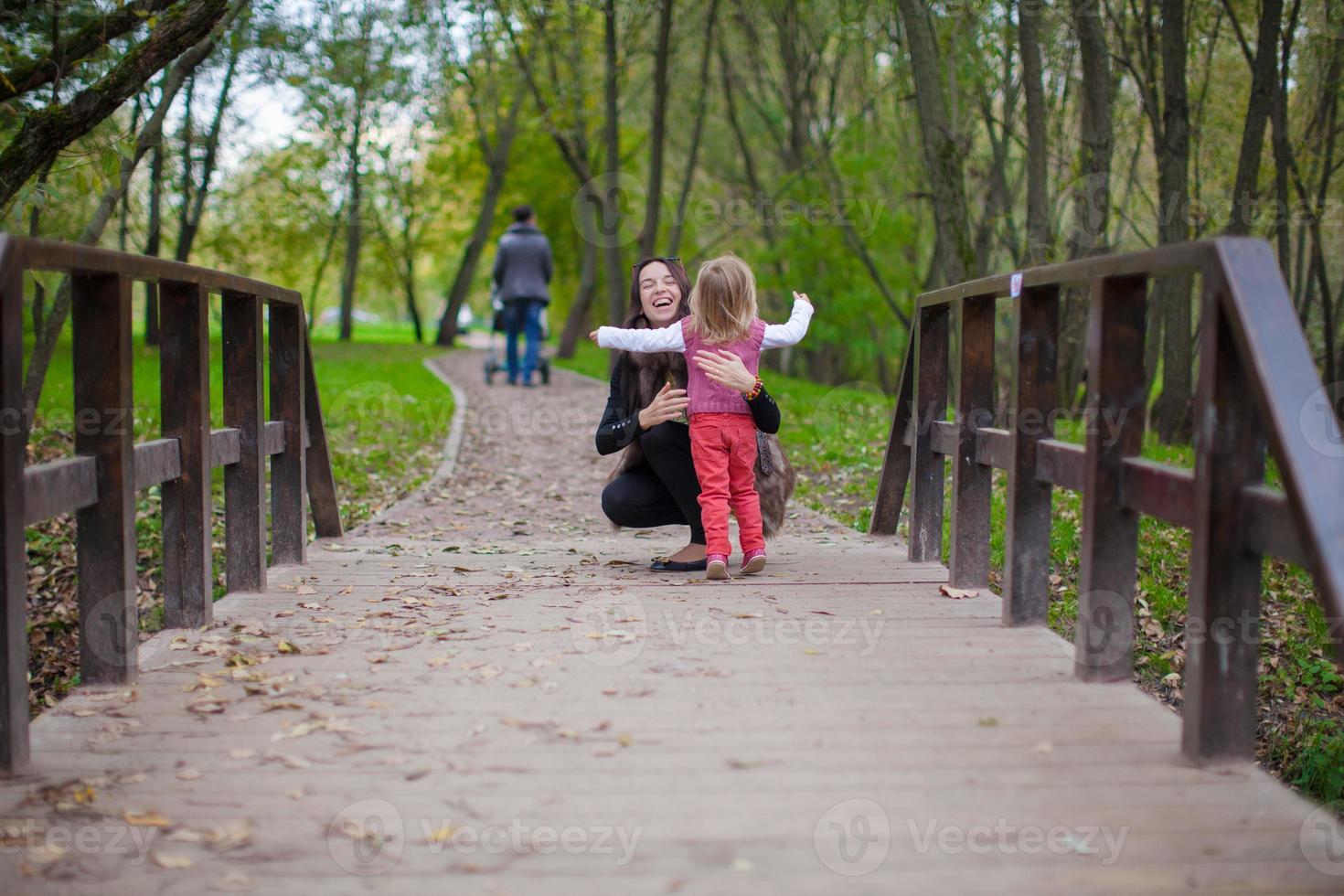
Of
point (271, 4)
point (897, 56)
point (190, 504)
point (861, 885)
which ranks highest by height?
point (897, 56)

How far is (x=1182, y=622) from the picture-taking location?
750 cm

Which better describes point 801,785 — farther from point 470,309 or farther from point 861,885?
point 470,309

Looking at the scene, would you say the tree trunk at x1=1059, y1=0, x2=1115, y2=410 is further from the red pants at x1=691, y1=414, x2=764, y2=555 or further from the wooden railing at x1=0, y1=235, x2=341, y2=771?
the wooden railing at x1=0, y1=235, x2=341, y2=771

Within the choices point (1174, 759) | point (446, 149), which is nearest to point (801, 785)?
point (1174, 759)

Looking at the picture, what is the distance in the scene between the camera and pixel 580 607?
16.8ft

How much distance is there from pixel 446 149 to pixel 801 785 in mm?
35458

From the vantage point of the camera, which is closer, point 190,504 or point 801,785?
point 801,785

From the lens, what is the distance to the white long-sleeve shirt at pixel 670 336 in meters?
5.66
